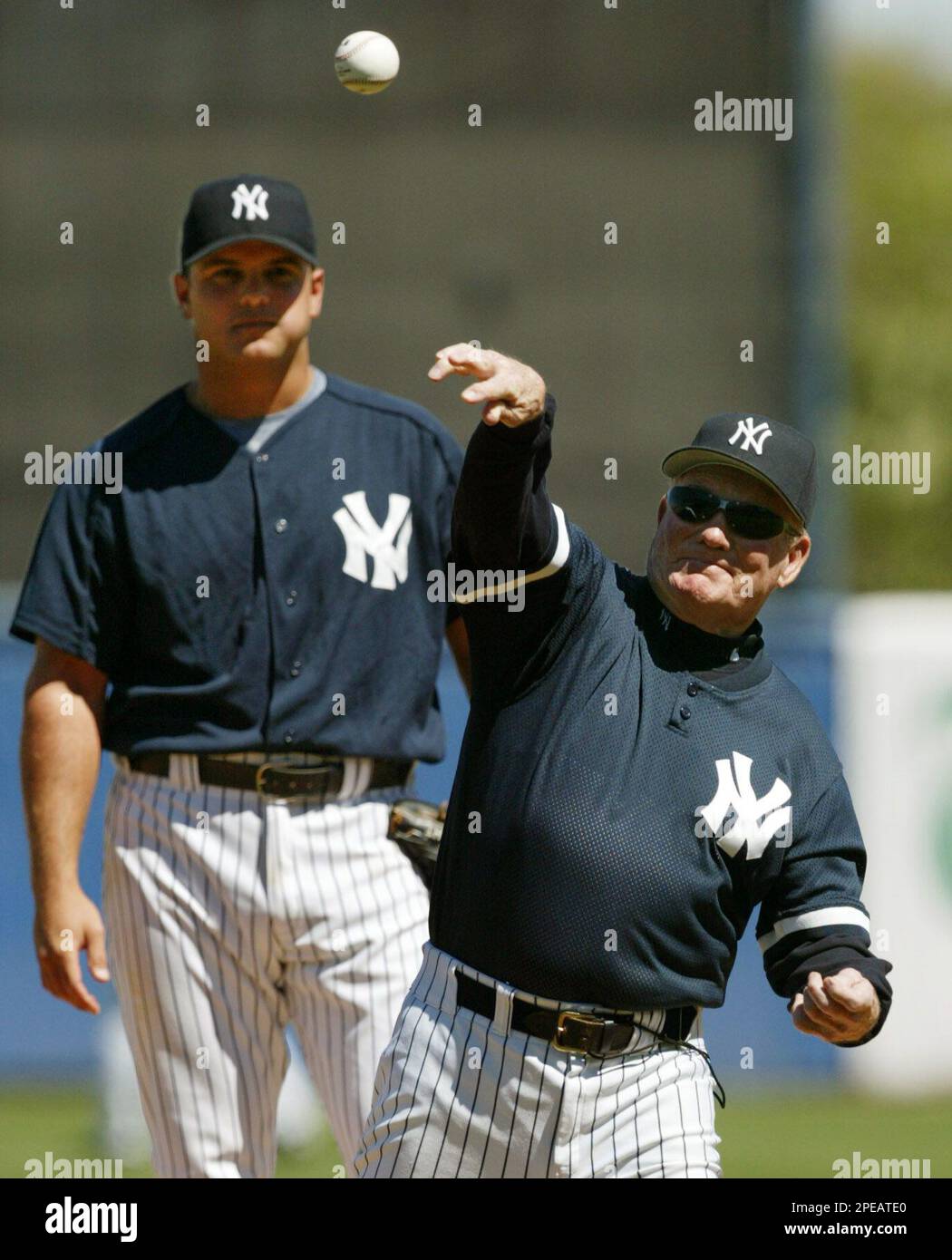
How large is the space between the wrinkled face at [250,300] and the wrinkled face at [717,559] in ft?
3.51

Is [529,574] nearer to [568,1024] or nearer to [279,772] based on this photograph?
[568,1024]

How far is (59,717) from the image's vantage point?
3.92 meters

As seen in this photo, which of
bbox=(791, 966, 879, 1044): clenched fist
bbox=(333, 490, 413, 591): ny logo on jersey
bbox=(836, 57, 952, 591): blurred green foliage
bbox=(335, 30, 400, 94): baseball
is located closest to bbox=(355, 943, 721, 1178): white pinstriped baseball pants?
bbox=(791, 966, 879, 1044): clenched fist

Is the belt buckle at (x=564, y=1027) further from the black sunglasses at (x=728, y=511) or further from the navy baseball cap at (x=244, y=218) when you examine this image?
the navy baseball cap at (x=244, y=218)

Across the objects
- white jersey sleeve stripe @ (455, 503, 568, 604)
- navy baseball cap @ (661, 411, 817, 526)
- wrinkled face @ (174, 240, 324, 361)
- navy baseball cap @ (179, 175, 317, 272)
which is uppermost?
navy baseball cap @ (179, 175, 317, 272)

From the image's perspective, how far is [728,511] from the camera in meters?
3.17

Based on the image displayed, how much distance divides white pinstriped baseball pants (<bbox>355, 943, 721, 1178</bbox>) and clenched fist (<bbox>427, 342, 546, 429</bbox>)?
0.85 metres

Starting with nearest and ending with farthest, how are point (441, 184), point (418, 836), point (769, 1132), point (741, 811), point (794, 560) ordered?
point (741, 811), point (794, 560), point (418, 836), point (769, 1132), point (441, 184)

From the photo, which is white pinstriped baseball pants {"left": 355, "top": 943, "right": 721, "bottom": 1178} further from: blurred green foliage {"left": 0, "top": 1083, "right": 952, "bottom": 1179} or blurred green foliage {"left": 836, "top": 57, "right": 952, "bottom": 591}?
blurred green foliage {"left": 836, "top": 57, "right": 952, "bottom": 591}

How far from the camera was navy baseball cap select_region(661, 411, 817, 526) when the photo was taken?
3.16 metres

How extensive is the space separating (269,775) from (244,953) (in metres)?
0.33

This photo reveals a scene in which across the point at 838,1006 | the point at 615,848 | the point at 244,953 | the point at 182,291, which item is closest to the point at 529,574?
the point at 615,848
